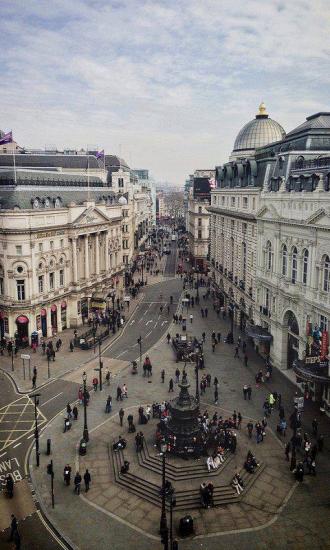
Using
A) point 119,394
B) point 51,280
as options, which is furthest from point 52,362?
point 51,280

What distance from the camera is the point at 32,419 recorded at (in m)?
37.2

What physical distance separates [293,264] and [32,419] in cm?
2593

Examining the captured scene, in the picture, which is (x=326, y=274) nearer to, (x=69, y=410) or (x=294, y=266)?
(x=294, y=266)

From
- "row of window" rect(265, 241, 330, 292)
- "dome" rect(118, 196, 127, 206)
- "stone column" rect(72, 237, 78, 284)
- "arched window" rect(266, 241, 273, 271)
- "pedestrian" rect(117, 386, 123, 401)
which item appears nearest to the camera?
"row of window" rect(265, 241, 330, 292)

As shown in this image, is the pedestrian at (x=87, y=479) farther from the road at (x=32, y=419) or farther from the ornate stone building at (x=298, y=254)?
the ornate stone building at (x=298, y=254)

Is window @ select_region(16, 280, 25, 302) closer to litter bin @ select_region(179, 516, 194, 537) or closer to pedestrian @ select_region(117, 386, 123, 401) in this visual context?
pedestrian @ select_region(117, 386, 123, 401)

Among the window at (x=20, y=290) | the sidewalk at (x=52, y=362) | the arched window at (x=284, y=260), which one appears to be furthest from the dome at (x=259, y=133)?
the window at (x=20, y=290)

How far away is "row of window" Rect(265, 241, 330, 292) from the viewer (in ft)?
124

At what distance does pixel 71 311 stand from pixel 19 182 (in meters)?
17.7

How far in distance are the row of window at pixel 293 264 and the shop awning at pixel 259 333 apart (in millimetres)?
6373

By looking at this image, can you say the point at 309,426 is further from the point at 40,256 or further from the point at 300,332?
the point at 40,256

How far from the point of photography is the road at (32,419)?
80.7 ft

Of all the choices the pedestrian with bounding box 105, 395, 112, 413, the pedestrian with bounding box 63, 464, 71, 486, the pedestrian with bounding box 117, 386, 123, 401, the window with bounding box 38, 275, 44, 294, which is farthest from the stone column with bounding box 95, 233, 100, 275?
the pedestrian with bounding box 63, 464, 71, 486

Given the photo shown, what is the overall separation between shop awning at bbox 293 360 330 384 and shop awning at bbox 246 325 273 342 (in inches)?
395
